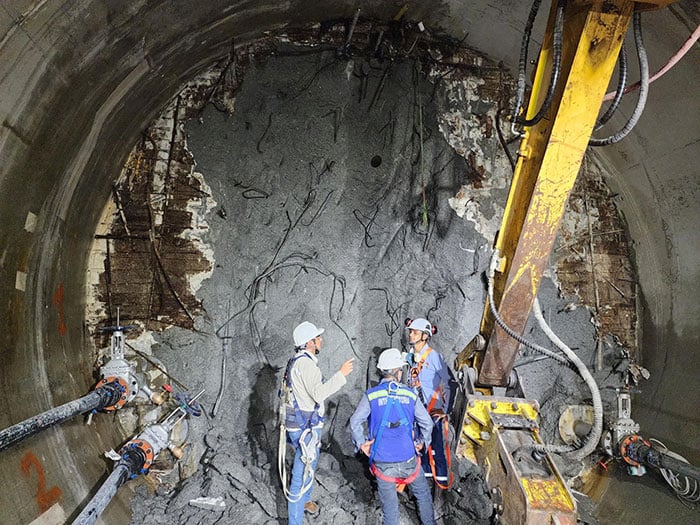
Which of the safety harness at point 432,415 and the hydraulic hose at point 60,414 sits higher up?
the hydraulic hose at point 60,414

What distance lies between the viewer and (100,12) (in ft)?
10.1

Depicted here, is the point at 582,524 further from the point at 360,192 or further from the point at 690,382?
the point at 360,192

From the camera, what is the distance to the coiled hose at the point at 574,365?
8.88 feet

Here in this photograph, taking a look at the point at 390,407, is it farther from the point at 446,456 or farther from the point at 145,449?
the point at 145,449

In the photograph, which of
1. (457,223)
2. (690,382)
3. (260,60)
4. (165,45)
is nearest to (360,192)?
(457,223)

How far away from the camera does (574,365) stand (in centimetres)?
309

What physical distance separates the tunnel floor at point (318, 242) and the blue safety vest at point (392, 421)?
1207 mm

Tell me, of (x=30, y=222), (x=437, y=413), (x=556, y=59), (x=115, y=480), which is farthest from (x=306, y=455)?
(x=556, y=59)

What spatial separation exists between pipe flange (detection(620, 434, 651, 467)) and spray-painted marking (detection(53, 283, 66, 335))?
5730 mm

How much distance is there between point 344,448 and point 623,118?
4.79 m

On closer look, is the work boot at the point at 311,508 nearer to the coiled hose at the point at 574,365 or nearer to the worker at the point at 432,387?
the worker at the point at 432,387

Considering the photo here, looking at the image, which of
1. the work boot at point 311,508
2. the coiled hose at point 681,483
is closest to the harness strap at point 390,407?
the work boot at point 311,508

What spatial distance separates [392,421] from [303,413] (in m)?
0.80

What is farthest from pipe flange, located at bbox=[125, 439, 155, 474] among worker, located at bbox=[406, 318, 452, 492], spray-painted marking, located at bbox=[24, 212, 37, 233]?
worker, located at bbox=[406, 318, 452, 492]
